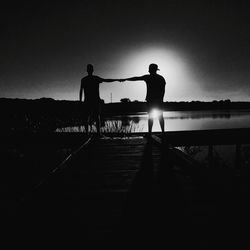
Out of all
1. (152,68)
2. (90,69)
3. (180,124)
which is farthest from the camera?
(180,124)

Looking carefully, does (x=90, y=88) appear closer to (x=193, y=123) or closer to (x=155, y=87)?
(x=155, y=87)

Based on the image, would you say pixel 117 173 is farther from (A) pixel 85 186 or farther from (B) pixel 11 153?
(B) pixel 11 153

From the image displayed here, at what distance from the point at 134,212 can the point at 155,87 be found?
15.7 feet

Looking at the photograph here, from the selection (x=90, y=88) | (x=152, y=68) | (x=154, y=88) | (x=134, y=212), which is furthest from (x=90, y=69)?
(x=134, y=212)

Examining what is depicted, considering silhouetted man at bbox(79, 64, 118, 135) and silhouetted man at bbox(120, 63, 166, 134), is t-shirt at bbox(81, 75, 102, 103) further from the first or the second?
silhouetted man at bbox(120, 63, 166, 134)

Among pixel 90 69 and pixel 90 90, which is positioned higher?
pixel 90 69

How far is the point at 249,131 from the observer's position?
10.1 meters

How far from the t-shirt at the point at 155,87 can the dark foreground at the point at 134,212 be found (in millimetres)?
3322

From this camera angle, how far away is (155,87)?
653cm

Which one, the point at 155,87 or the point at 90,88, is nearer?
the point at 155,87

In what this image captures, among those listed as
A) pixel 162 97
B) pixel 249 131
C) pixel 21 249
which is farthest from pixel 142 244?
pixel 249 131

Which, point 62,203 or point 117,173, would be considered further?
point 117,173

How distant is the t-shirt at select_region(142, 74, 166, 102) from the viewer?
256 inches

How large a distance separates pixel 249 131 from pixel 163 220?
32.1 feet
